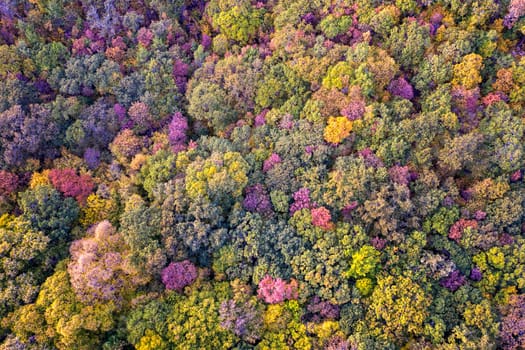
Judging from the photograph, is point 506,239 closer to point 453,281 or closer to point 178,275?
point 453,281

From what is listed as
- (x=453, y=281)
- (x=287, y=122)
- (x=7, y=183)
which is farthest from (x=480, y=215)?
(x=7, y=183)

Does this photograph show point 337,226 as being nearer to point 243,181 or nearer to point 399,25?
point 243,181

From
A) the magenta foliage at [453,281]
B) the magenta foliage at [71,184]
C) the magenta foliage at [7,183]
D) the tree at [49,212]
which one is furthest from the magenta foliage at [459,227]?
the magenta foliage at [7,183]

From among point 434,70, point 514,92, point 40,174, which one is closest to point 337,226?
point 434,70

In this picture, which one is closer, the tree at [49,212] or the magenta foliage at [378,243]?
the magenta foliage at [378,243]

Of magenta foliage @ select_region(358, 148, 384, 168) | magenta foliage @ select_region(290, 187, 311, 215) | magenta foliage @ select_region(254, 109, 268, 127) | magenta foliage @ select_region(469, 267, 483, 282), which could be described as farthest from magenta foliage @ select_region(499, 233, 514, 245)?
magenta foliage @ select_region(254, 109, 268, 127)

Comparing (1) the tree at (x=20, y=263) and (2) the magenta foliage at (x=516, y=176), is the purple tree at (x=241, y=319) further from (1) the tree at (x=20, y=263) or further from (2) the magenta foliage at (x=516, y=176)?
(2) the magenta foliage at (x=516, y=176)
